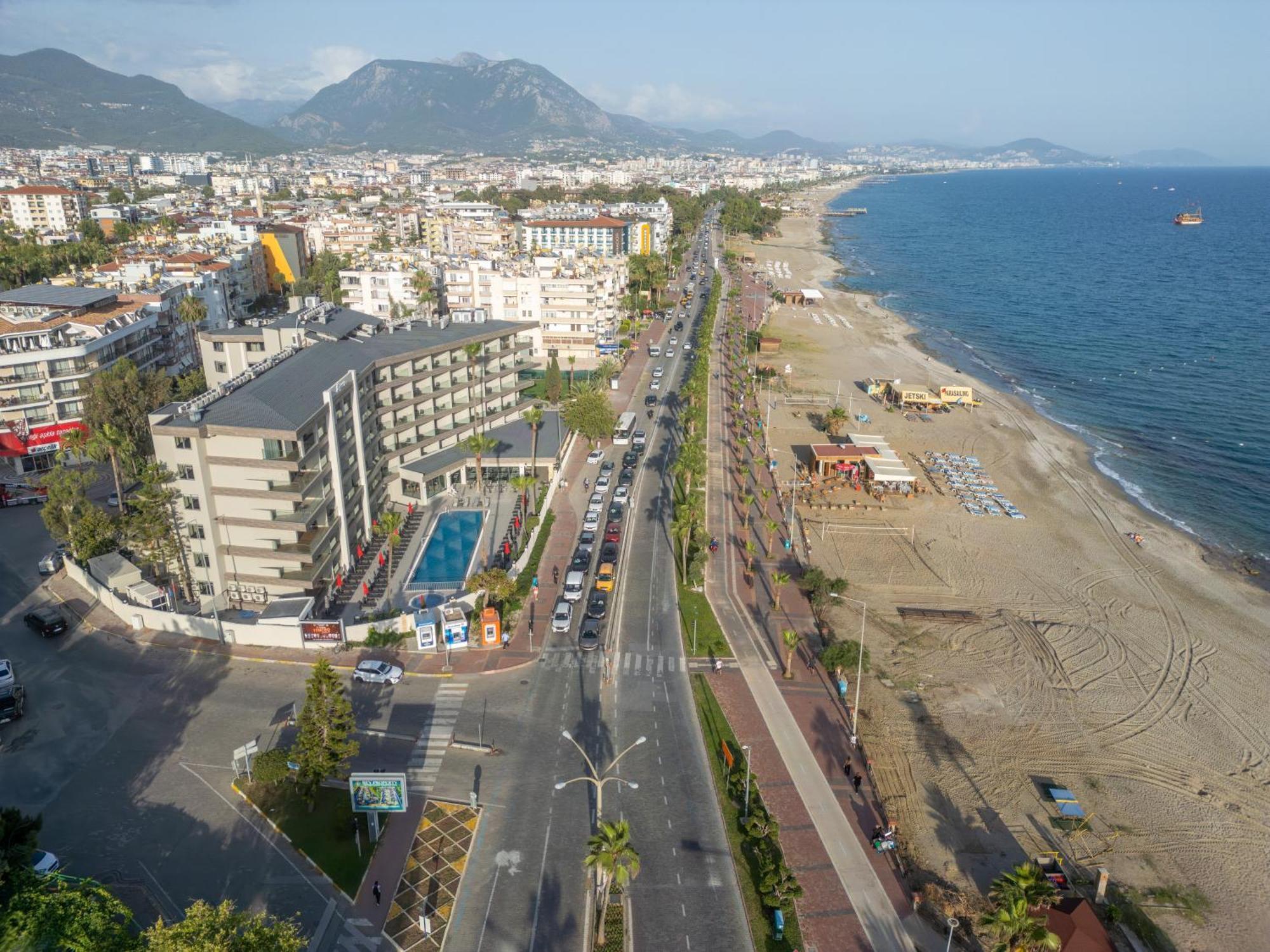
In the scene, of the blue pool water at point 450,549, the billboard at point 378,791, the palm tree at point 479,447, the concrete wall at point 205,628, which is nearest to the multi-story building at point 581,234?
the palm tree at point 479,447

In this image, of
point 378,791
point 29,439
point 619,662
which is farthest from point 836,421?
point 29,439

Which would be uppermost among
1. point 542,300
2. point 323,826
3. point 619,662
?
point 542,300

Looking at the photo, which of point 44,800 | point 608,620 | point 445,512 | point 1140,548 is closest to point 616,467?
point 445,512

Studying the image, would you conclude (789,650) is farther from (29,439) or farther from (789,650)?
(29,439)

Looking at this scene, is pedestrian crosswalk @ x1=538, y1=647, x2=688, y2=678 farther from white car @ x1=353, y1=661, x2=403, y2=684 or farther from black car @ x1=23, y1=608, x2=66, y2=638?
black car @ x1=23, y1=608, x2=66, y2=638

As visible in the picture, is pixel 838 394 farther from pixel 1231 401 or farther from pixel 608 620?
pixel 608 620

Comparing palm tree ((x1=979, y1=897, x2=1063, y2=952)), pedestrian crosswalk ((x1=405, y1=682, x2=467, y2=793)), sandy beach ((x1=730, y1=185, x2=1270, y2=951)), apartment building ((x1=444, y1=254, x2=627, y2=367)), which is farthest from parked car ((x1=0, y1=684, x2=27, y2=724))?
apartment building ((x1=444, y1=254, x2=627, y2=367))

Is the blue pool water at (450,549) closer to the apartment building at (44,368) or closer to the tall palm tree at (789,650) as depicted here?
the tall palm tree at (789,650)
